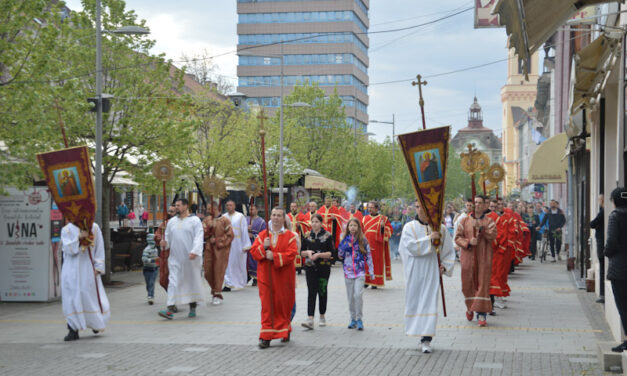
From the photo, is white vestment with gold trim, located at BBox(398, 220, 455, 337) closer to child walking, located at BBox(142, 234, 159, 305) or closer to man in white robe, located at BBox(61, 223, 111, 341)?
man in white robe, located at BBox(61, 223, 111, 341)

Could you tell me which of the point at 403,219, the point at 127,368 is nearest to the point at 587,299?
the point at 127,368

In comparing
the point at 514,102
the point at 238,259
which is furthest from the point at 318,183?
the point at 514,102

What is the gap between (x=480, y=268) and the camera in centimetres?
1208

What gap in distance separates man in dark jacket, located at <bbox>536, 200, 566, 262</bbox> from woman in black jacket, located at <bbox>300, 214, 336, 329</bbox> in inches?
649

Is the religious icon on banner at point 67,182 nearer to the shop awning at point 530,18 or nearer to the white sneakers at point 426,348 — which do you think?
the white sneakers at point 426,348

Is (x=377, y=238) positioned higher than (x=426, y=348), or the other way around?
(x=377, y=238)

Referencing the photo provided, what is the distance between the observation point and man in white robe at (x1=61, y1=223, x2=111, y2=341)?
1094cm

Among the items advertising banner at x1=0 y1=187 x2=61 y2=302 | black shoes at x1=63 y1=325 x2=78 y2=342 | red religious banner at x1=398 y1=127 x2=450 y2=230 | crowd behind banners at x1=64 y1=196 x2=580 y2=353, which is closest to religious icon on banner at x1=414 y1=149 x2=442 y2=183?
red religious banner at x1=398 y1=127 x2=450 y2=230

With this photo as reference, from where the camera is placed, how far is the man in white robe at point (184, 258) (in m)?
13.0

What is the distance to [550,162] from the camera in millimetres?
25484

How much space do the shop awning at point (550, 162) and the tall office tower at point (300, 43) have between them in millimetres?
72551

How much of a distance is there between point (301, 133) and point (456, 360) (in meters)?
33.3

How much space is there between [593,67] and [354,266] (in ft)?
13.9

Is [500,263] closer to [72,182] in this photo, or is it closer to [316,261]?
[316,261]
